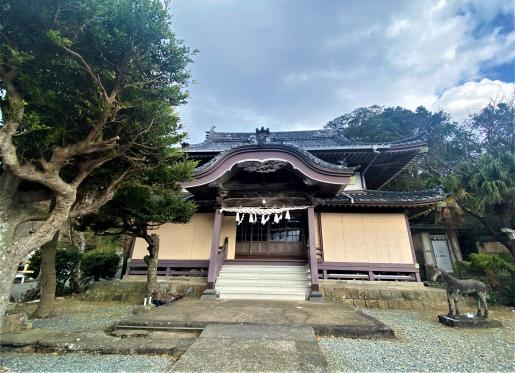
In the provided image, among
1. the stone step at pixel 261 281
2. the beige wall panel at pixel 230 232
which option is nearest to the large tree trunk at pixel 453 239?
the stone step at pixel 261 281

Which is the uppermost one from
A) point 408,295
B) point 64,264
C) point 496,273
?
point 496,273

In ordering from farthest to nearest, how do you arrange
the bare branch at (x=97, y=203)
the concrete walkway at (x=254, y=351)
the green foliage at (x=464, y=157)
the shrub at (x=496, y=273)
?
the green foliage at (x=464, y=157)
the shrub at (x=496, y=273)
the bare branch at (x=97, y=203)
the concrete walkway at (x=254, y=351)

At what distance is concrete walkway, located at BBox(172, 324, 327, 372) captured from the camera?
2641 millimetres

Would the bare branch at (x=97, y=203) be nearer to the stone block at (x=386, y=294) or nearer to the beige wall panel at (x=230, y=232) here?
the beige wall panel at (x=230, y=232)

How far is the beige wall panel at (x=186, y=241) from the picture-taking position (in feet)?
30.0

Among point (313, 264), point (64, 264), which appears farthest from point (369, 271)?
point (64, 264)

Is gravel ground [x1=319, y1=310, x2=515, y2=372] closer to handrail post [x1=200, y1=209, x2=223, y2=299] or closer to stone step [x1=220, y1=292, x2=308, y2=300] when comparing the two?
stone step [x1=220, y1=292, x2=308, y2=300]

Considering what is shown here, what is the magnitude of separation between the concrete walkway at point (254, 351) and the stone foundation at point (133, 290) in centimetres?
401

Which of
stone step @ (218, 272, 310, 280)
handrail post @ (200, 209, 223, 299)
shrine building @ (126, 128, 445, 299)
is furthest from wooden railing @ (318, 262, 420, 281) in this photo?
handrail post @ (200, 209, 223, 299)

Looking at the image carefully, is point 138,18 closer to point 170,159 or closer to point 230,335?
point 170,159

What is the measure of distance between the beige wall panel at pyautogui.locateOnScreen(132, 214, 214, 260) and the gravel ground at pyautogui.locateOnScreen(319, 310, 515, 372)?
603 centimetres

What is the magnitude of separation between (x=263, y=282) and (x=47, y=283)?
19.0 ft

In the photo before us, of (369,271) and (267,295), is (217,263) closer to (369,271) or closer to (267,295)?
(267,295)

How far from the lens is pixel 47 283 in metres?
6.21
